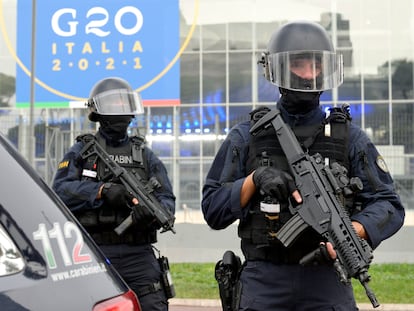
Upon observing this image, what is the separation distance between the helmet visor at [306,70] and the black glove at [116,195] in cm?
156

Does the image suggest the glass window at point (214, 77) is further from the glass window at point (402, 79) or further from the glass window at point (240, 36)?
the glass window at point (402, 79)

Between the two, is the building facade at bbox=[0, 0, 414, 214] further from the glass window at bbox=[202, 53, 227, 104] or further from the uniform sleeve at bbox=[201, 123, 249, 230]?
the uniform sleeve at bbox=[201, 123, 249, 230]

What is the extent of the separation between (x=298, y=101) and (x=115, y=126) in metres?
1.86

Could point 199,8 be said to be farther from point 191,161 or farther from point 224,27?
point 191,161

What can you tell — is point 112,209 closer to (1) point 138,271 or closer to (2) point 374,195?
(1) point 138,271

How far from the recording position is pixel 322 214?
270 centimetres

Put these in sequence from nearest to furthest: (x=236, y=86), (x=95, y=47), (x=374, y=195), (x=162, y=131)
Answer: (x=374, y=195), (x=162, y=131), (x=236, y=86), (x=95, y=47)

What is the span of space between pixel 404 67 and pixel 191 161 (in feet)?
18.4

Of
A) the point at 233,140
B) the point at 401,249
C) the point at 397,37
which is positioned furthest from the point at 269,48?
the point at 397,37

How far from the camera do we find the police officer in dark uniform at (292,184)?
283 centimetres

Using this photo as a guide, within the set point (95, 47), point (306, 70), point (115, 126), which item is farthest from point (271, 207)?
point (95, 47)

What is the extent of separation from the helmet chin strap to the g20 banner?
552 inches

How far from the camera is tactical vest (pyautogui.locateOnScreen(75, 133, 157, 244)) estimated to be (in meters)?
4.30

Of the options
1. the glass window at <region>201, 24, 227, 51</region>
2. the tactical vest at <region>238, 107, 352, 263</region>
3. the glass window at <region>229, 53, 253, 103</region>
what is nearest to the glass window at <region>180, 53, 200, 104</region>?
the glass window at <region>201, 24, 227, 51</region>
